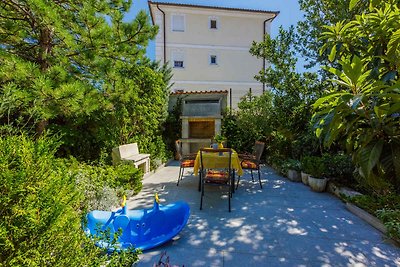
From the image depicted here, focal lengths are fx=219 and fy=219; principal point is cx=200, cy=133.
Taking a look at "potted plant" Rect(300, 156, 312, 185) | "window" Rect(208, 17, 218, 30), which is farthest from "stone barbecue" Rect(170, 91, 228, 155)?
"window" Rect(208, 17, 218, 30)

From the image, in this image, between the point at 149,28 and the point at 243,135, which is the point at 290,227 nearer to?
the point at 149,28

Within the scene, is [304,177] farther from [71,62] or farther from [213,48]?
[213,48]

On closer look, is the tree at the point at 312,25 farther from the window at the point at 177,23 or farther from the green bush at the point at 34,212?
the window at the point at 177,23

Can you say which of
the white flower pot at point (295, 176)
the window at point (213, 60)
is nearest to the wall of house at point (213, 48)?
the window at point (213, 60)

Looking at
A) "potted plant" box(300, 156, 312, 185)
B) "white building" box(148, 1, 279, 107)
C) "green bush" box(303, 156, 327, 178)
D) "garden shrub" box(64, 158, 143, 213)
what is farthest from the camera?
"white building" box(148, 1, 279, 107)

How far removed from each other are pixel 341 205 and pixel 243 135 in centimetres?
561

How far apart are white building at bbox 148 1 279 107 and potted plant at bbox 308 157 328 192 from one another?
32.2 feet

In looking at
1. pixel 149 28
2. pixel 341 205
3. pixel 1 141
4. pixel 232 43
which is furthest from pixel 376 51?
pixel 232 43

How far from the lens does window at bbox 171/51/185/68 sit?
14.9m

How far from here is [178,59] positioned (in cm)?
1498

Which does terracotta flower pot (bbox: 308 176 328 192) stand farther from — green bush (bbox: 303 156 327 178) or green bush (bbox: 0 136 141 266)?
green bush (bbox: 0 136 141 266)

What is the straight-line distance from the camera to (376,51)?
1810 mm

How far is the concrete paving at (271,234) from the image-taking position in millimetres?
2320

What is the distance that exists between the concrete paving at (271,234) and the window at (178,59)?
11.9 meters
